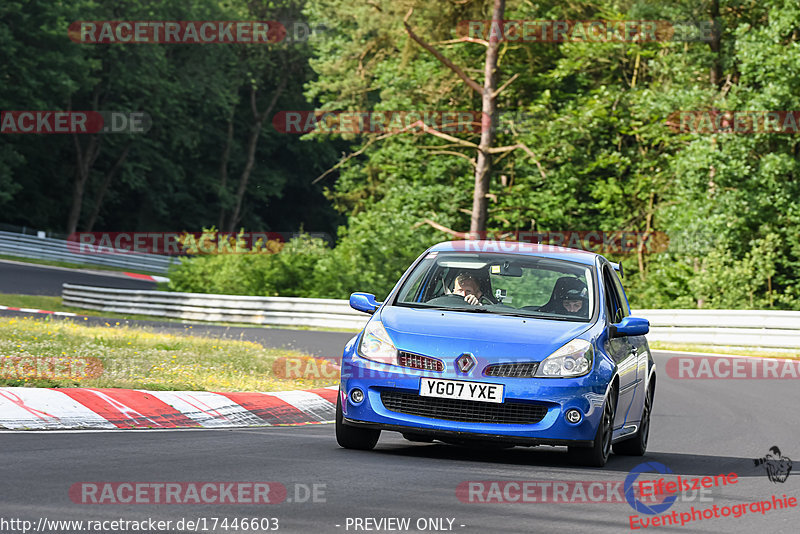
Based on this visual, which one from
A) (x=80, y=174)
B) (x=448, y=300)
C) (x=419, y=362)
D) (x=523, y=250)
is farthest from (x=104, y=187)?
(x=419, y=362)

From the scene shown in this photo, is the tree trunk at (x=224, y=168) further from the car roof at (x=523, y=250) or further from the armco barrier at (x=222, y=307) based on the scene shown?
the car roof at (x=523, y=250)

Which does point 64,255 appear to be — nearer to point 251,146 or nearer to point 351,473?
point 251,146

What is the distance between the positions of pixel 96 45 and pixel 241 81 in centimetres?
1149

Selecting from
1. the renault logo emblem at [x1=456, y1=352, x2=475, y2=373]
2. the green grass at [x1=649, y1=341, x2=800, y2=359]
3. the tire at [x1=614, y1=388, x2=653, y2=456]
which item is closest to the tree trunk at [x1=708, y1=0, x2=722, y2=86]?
the green grass at [x1=649, y1=341, x2=800, y2=359]

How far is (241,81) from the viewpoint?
73.8 metres

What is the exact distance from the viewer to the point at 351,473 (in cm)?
776

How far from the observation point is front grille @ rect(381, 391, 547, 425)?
845 centimetres

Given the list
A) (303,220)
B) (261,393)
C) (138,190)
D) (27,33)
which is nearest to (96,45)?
(27,33)

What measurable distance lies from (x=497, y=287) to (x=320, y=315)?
21690 millimetres

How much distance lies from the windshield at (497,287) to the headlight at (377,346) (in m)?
0.67

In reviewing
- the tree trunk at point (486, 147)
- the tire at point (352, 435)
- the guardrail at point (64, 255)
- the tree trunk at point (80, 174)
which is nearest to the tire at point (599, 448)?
the tire at point (352, 435)

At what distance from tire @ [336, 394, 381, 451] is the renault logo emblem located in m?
1.02

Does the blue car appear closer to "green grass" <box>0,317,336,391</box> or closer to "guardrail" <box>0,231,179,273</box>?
"green grass" <box>0,317,336,391</box>

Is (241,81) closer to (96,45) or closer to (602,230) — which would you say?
(96,45)
